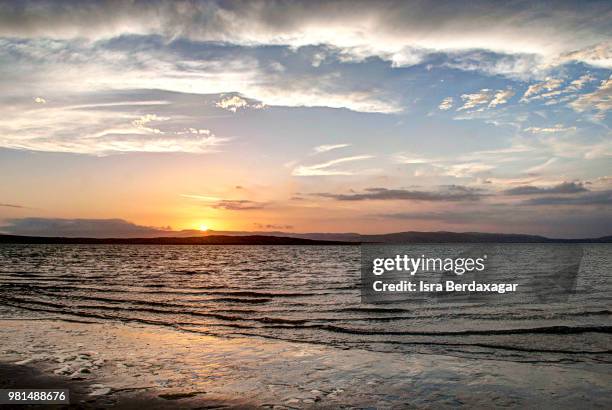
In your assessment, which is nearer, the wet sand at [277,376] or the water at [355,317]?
the wet sand at [277,376]

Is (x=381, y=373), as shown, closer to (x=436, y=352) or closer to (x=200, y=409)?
(x=436, y=352)

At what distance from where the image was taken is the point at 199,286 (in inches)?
1422

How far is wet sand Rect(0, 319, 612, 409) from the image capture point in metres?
8.70

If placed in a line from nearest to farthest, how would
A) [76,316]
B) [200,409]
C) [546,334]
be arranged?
[200,409]
[546,334]
[76,316]

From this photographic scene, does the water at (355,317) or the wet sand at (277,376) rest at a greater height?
the wet sand at (277,376)

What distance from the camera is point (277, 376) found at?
10539 millimetres

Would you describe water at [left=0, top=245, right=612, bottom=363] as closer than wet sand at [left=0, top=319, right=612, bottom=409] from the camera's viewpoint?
No

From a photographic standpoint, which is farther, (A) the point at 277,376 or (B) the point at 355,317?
(B) the point at 355,317

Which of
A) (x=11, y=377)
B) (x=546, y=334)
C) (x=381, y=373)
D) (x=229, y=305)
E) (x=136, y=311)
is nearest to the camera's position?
(x=11, y=377)

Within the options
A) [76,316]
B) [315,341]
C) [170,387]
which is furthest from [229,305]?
[170,387]

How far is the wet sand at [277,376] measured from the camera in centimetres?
870

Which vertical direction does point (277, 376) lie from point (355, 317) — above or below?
above

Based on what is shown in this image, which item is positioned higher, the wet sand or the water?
the wet sand

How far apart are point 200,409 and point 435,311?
16.4m
